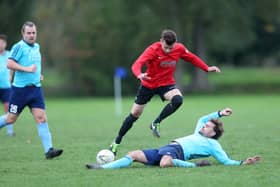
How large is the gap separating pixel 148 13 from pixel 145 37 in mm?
1763

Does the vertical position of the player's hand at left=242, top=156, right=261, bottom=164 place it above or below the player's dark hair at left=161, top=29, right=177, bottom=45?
below

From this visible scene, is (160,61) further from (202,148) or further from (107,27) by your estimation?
(107,27)

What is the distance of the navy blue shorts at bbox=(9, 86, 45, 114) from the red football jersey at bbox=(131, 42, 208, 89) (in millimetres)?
1828

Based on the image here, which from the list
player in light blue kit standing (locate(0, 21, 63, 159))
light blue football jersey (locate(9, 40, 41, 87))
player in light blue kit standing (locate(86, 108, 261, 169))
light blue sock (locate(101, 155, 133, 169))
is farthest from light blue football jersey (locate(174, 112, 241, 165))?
light blue football jersey (locate(9, 40, 41, 87))

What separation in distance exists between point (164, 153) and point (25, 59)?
9.92 ft

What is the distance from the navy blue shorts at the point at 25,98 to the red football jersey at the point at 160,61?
183 cm

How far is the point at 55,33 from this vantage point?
5016 cm

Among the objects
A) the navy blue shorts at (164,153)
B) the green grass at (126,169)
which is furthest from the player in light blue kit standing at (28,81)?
the navy blue shorts at (164,153)

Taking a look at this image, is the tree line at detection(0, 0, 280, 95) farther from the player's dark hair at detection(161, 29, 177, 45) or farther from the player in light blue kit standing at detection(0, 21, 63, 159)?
the player in light blue kit standing at detection(0, 21, 63, 159)

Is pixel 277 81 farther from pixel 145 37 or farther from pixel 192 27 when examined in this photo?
pixel 145 37

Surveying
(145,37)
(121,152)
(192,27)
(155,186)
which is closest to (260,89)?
(192,27)

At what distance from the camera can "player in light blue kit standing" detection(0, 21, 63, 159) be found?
11594mm

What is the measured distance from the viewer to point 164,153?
10266 millimetres

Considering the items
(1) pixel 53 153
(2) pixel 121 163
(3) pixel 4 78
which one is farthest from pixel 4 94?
(2) pixel 121 163
